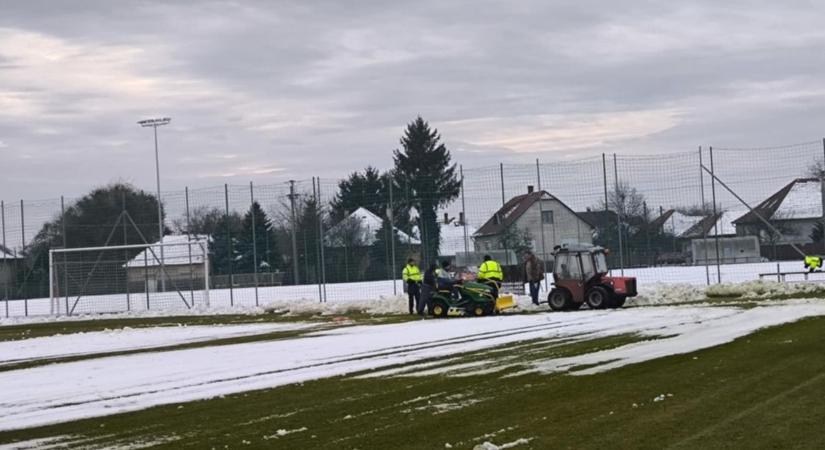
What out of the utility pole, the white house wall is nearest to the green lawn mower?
the white house wall

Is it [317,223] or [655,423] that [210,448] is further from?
[317,223]

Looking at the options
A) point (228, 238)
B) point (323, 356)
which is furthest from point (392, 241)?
point (323, 356)

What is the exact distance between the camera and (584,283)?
28844 millimetres

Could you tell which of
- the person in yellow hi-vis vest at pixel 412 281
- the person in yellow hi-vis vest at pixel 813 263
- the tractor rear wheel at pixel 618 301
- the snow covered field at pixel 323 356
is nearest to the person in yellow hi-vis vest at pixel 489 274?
the person in yellow hi-vis vest at pixel 412 281

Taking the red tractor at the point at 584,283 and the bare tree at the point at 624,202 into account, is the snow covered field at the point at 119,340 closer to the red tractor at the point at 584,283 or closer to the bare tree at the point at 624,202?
the red tractor at the point at 584,283

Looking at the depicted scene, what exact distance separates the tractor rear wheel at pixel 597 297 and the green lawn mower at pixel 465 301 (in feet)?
7.81

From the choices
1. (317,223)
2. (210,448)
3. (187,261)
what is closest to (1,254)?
(187,261)

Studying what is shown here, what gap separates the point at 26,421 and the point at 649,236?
2675cm

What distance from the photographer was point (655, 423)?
9.30 metres

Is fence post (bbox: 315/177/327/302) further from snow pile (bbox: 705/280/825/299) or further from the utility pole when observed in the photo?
snow pile (bbox: 705/280/825/299)

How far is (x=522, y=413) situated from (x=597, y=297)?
741 inches

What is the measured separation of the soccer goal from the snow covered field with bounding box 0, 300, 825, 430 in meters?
16.5

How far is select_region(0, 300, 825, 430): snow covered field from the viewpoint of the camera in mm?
13242

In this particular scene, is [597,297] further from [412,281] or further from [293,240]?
[293,240]
